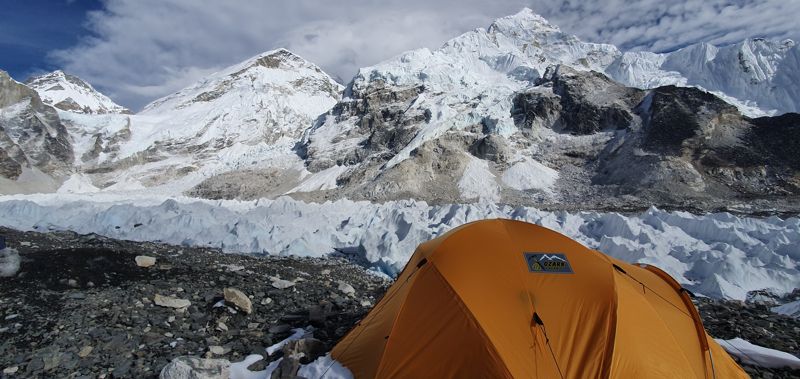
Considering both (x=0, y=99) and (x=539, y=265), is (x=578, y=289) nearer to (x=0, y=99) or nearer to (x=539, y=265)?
(x=539, y=265)

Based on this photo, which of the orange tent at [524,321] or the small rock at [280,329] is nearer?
the orange tent at [524,321]

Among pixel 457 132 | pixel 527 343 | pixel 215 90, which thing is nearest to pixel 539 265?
pixel 527 343

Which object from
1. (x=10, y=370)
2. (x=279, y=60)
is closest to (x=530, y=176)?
(x=10, y=370)

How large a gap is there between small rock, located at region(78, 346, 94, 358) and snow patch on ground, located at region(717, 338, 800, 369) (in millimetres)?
9678

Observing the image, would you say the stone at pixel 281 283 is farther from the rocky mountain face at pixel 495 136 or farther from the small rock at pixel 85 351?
the rocky mountain face at pixel 495 136

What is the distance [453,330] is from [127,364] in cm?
444

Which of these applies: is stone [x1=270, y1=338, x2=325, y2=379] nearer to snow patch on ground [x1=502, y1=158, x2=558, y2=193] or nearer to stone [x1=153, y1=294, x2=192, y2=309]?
stone [x1=153, y1=294, x2=192, y2=309]

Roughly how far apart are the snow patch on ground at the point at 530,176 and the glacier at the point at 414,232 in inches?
1606

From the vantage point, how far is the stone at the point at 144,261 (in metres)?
10.3

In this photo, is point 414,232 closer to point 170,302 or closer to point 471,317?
point 170,302

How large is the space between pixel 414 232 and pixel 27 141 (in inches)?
4161

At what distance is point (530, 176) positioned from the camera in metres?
68.3

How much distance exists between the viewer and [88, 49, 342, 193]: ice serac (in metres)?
98.9

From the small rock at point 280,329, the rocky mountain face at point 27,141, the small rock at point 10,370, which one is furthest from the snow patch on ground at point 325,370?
the rocky mountain face at point 27,141
